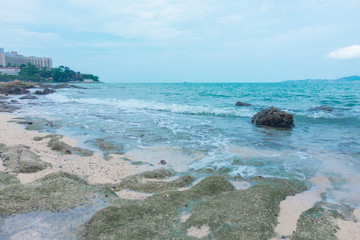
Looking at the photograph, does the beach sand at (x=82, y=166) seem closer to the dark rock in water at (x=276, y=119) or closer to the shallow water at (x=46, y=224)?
the shallow water at (x=46, y=224)

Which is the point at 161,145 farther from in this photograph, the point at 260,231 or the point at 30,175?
the point at 260,231

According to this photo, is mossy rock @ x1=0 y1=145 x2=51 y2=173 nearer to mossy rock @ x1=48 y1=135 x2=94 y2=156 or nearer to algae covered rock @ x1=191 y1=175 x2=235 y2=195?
mossy rock @ x1=48 y1=135 x2=94 y2=156

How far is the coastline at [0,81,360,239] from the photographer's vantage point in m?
4.65

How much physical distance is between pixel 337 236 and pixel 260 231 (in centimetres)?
148

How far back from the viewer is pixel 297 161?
911cm

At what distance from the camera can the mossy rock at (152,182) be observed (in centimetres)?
632

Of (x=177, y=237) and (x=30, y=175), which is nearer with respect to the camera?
(x=177, y=237)

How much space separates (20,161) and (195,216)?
19.4 feet

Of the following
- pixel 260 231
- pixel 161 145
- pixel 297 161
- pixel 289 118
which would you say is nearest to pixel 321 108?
pixel 289 118

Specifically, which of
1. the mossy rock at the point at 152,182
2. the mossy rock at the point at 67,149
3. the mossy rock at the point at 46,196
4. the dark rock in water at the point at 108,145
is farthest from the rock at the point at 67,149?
the mossy rock at the point at 46,196

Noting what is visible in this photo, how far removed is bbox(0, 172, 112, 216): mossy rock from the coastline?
1.85 ft

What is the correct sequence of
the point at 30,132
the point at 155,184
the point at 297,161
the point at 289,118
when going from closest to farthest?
the point at 155,184, the point at 297,161, the point at 30,132, the point at 289,118

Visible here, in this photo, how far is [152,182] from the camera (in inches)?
263

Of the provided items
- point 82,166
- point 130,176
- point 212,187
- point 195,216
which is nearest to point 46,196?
point 130,176
